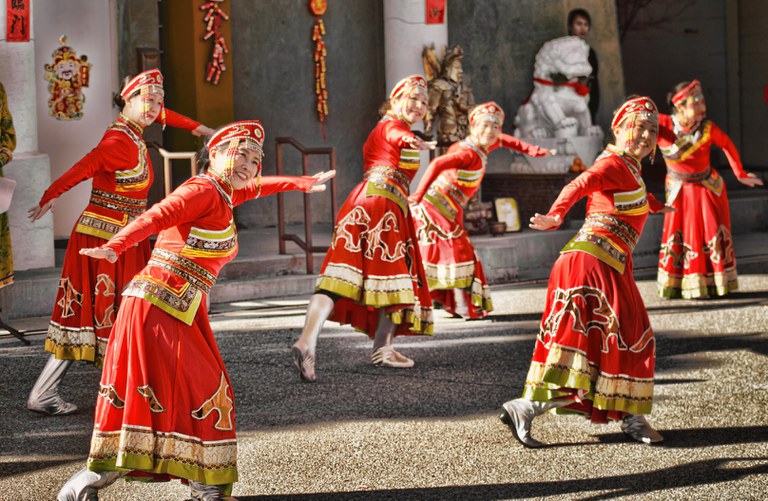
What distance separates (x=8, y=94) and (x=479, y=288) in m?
4.39

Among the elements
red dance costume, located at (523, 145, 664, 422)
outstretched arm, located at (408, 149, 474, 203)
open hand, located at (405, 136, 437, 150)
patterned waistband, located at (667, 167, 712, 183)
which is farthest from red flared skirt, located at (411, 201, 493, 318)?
red dance costume, located at (523, 145, 664, 422)

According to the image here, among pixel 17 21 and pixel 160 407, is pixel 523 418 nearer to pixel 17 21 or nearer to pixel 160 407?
pixel 160 407

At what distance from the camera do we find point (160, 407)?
5.09 meters

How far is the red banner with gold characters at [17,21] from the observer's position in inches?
439

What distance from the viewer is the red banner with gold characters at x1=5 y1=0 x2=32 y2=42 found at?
11141 millimetres

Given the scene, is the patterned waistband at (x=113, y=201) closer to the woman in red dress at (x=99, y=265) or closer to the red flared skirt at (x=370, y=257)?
the woman in red dress at (x=99, y=265)

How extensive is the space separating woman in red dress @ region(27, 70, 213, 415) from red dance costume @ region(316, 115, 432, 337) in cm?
124

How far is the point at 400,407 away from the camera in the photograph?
725cm

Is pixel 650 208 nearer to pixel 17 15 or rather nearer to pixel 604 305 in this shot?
pixel 604 305

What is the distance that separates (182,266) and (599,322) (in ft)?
7.07

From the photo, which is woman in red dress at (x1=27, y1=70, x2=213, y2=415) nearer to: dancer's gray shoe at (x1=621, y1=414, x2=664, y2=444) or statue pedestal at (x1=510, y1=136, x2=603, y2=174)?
dancer's gray shoe at (x1=621, y1=414, x2=664, y2=444)

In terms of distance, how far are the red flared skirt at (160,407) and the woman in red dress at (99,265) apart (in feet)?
6.96

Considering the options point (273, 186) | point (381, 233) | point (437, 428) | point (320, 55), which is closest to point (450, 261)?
point (381, 233)

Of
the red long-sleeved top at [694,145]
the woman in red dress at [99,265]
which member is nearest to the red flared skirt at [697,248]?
the red long-sleeved top at [694,145]
